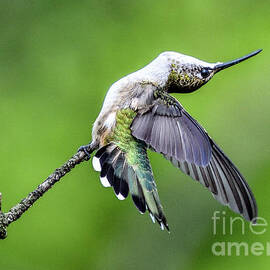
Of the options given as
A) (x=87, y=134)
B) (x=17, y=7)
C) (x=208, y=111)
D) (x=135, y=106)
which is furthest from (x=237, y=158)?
(x=17, y=7)

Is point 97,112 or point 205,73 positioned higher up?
point 97,112

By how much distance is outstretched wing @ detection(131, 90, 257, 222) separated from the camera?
3721 mm

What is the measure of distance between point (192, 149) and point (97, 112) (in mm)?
2514

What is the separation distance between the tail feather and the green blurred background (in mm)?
1821

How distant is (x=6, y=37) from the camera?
7.32m

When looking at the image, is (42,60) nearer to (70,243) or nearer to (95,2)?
(95,2)

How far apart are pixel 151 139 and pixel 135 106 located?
1.34 ft

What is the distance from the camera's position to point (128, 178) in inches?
156

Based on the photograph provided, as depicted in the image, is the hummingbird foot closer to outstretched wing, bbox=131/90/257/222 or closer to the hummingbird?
the hummingbird

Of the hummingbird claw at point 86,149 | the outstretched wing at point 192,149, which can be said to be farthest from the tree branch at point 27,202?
the outstretched wing at point 192,149

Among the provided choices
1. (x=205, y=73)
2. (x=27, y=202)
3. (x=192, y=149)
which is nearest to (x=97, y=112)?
(x=205, y=73)

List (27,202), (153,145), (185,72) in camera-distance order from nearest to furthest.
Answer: (27,202)
(153,145)
(185,72)

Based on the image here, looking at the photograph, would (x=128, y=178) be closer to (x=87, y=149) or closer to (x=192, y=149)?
(x=87, y=149)

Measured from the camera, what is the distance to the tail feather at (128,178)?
3.79m
